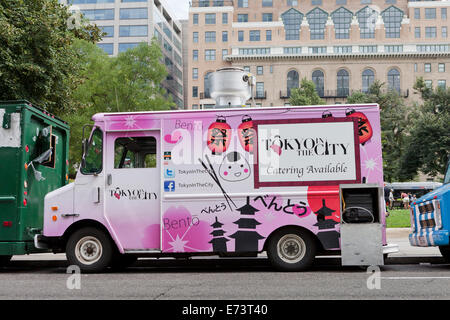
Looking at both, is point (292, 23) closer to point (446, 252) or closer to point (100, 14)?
point (100, 14)

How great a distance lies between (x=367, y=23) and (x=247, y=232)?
84968mm

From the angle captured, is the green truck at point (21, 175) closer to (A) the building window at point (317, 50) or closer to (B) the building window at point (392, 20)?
(A) the building window at point (317, 50)

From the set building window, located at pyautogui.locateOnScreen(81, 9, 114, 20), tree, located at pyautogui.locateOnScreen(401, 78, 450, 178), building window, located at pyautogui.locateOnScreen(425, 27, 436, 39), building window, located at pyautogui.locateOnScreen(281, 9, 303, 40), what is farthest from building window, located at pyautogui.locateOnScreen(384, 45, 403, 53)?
building window, located at pyautogui.locateOnScreen(81, 9, 114, 20)

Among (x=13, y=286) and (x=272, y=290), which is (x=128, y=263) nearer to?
(x=13, y=286)

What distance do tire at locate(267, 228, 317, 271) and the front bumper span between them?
2.26 meters

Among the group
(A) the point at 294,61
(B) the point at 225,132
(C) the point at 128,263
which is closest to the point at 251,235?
(B) the point at 225,132

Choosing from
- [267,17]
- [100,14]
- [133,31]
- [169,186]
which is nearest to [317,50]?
[267,17]

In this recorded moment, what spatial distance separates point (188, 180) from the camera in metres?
9.27

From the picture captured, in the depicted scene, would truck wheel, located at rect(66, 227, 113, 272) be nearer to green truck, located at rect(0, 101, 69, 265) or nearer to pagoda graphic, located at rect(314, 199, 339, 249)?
green truck, located at rect(0, 101, 69, 265)

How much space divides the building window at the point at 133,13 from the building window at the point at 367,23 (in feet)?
122

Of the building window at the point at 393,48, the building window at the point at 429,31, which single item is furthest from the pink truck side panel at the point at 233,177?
the building window at the point at 429,31

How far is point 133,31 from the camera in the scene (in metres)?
85.1

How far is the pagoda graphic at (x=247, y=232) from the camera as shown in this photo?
897 centimetres

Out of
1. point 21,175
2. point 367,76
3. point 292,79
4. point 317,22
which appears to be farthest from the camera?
point 317,22
